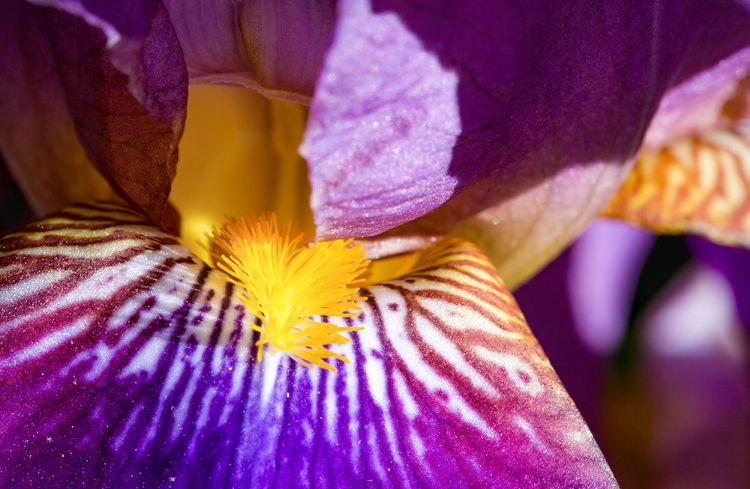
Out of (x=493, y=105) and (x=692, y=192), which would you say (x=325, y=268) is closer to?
(x=493, y=105)

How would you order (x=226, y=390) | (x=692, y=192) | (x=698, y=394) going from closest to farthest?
(x=226, y=390) < (x=692, y=192) < (x=698, y=394)

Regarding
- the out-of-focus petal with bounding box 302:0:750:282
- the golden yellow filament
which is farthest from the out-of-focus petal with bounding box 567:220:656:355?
the golden yellow filament

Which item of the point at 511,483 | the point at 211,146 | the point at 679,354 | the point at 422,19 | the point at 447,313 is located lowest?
the point at 679,354

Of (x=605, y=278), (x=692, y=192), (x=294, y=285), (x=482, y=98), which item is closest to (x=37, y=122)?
(x=294, y=285)

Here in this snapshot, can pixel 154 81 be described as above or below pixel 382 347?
above

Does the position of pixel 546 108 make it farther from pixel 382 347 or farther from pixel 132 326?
pixel 132 326

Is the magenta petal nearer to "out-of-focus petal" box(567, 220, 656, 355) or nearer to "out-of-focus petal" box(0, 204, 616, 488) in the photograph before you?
"out-of-focus petal" box(0, 204, 616, 488)

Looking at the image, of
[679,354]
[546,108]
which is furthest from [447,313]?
[679,354]
